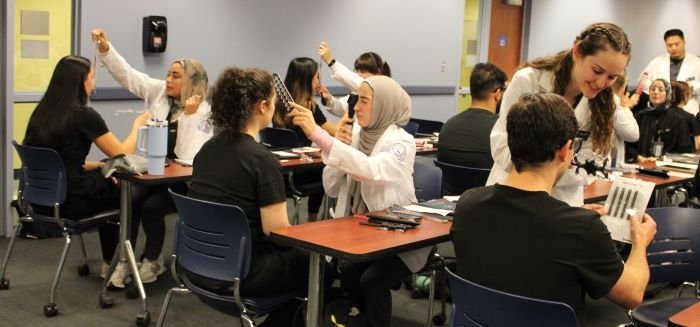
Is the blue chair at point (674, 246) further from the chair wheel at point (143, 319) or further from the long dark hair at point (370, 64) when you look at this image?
the long dark hair at point (370, 64)

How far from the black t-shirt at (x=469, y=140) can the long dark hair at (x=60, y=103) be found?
6.64ft

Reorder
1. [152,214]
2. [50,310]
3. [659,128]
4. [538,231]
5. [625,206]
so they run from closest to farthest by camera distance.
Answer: [538,231] → [625,206] → [50,310] → [152,214] → [659,128]

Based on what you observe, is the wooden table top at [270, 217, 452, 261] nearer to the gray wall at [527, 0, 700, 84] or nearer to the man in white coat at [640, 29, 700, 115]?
the man in white coat at [640, 29, 700, 115]

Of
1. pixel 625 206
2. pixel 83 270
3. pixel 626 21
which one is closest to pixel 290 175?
pixel 83 270

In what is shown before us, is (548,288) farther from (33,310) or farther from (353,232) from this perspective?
(33,310)

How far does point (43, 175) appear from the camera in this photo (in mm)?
3867

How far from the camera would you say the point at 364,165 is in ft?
10.4

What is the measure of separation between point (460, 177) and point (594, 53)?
72.8 inches

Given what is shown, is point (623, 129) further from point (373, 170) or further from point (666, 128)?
point (373, 170)

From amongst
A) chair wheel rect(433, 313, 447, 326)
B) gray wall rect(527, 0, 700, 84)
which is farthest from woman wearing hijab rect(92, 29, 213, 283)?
gray wall rect(527, 0, 700, 84)

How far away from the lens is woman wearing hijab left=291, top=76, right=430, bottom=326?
3.11m

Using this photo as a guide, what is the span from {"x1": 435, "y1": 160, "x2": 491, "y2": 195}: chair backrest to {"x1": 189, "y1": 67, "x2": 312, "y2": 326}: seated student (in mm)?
1612

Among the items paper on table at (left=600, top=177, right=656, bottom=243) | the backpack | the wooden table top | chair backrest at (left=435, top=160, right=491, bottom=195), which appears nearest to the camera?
paper on table at (left=600, top=177, right=656, bottom=243)

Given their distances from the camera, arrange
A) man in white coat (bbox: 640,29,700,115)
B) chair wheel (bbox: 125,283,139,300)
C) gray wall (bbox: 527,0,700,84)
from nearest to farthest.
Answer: chair wheel (bbox: 125,283,139,300) → man in white coat (bbox: 640,29,700,115) → gray wall (bbox: 527,0,700,84)
